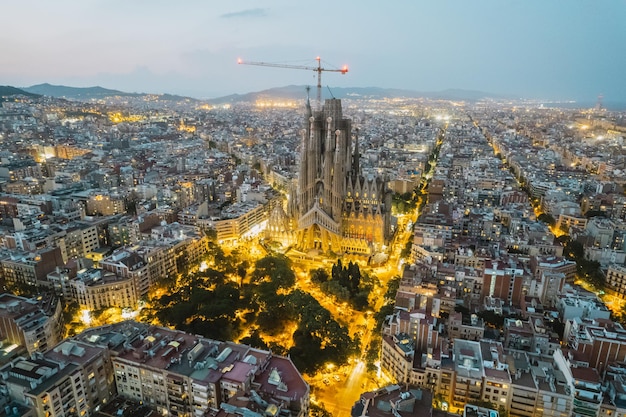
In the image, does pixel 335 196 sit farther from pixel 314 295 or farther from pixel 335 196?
pixel 314 295

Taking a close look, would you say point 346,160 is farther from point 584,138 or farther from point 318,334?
point 584,138

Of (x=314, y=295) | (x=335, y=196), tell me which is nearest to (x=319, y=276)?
(x=314, y=295)

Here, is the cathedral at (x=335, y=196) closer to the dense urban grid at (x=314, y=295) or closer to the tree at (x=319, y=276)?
the dense urban grid at (x=314, y=295)

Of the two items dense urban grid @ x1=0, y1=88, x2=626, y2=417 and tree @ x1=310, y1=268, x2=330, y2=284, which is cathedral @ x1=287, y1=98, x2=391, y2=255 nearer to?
dense urban grid @ x1=0, y1=88, x2=626, y2=417

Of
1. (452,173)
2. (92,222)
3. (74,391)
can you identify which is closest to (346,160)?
(92,222)

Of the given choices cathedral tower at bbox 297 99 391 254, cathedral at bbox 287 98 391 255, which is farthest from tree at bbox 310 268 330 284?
cathedral tower at bbox 297 99 391 254
